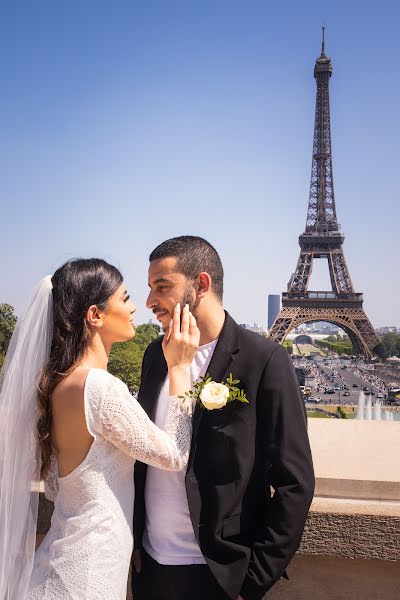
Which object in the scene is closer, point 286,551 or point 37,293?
point 286,551

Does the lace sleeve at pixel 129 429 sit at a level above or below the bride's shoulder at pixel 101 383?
below

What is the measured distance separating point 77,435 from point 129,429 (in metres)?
0.20

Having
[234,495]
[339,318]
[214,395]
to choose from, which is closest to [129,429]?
[214,395]

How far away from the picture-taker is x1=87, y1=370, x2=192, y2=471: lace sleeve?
1.94 m

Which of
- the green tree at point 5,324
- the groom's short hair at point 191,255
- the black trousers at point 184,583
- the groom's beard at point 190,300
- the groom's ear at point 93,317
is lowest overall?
the black trousers at point 184,583

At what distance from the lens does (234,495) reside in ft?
6.69

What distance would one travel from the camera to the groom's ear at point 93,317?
7.15 ft

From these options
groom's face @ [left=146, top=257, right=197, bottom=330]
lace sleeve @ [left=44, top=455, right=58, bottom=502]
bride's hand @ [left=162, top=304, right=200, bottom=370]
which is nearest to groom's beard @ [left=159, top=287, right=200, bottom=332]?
groom's face @ [left=146, top=257, right=197, bottom=330]

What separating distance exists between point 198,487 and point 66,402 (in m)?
0.53

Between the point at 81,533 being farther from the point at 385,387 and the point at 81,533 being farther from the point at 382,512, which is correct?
the point at 385,387

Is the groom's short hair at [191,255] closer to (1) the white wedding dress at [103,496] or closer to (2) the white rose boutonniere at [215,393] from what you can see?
(2) the white rose boutonniere at [215,393]

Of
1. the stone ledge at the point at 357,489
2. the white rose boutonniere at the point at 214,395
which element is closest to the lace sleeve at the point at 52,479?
the white rose boutonniere at the point at 214,395

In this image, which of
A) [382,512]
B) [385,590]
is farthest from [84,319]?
[385,590]

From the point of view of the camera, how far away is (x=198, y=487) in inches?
80.2
